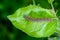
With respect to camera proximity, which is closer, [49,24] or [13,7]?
[49,24]

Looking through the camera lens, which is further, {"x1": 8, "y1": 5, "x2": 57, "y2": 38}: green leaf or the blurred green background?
the blurred green background

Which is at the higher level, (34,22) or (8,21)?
(8,21)

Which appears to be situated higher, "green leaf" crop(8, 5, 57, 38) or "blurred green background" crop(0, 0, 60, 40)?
"blurred green background" crop(0, 0, 60, 40)

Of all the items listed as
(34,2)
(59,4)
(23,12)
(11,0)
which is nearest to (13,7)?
(11,0)

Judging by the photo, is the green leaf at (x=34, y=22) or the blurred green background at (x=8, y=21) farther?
the blurred green background at (x=8, y=21)

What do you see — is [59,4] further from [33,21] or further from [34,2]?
[33,21]

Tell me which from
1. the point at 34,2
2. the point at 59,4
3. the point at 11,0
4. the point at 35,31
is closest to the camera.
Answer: the point at 35,31

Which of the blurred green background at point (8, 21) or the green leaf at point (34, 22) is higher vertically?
the blurred green background at point (8, 21)

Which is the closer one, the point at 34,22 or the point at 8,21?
the point at 34,22
